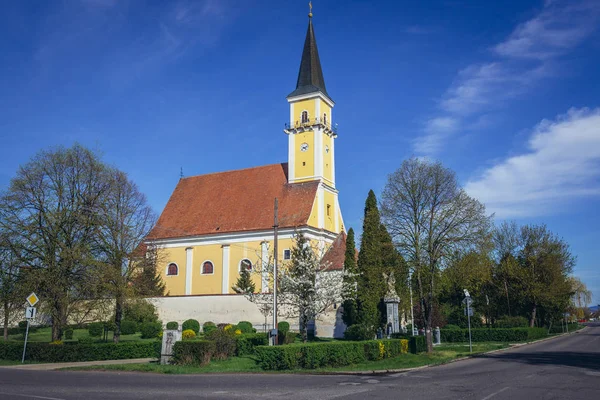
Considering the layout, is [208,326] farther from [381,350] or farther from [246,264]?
[381,350]

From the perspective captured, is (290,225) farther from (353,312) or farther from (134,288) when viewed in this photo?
(134,288)

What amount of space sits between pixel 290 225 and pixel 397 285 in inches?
697

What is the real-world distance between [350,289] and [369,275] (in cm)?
209

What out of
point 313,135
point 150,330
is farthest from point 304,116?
point 150,330

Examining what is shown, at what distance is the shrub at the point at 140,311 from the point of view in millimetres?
29922

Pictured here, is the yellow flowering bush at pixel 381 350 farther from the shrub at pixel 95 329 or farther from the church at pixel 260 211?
the shrub at pixel 95 329

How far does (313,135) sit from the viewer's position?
5053 centimetres

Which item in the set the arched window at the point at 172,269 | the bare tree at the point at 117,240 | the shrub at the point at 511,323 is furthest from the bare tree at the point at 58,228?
the shrub at the point at 511,323

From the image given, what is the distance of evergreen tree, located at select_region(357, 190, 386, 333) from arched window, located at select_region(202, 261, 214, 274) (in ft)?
71.0

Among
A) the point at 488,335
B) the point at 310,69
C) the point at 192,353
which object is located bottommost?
the point at 488,335

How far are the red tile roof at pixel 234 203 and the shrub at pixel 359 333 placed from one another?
16111 millimetres

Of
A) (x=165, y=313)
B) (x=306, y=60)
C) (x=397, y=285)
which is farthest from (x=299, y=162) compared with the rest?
(x=397, y=285)

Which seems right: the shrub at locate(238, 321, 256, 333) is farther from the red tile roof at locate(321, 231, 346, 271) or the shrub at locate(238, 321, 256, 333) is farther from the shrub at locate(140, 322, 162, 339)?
the red tile roof at locate(321, 231, 346, 271)

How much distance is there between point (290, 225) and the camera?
152ft
